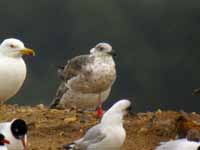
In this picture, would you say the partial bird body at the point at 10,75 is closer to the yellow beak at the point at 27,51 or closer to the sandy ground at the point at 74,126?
the yellow beak at the point at 27,51

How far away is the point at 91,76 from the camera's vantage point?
15.3 metres

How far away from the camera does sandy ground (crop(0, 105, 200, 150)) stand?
12.8 meters

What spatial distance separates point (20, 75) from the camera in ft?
47.8

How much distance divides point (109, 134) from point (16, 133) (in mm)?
1076

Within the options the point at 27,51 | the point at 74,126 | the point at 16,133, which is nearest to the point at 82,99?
the point at 27,51

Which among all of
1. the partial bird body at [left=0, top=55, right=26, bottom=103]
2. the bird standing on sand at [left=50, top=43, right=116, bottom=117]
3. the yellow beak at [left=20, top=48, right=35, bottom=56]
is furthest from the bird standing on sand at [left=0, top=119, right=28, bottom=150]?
the bird standing on sand at [left=50, top=43, right=116, bottom=117]

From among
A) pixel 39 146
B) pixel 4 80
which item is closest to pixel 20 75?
pixel 4 80

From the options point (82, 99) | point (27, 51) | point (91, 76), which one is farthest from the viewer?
point (82, 99)

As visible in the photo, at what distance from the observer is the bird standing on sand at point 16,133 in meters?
11.3

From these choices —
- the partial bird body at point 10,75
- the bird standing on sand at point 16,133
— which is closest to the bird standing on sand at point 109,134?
the bird standing on sand at point 16,133

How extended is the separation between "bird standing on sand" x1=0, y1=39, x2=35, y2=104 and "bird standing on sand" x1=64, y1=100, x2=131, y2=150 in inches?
125

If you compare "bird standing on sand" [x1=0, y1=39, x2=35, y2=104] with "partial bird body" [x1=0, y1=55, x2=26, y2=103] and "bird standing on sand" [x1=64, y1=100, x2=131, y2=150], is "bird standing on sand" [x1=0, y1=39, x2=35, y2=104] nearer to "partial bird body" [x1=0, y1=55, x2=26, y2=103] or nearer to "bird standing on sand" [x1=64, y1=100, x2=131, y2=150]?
"partial bird body" [x1=0, y1=55, x2=26, y2=103]

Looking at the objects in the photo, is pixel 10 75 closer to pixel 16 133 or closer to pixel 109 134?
pixel 16 133

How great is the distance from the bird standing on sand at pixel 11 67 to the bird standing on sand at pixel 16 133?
9.90 ft
